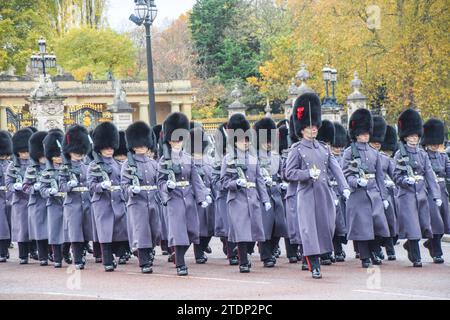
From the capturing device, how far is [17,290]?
11.1m

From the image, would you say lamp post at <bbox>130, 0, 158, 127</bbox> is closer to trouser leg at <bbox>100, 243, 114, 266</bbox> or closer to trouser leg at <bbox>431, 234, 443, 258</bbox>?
trouser leg at <bbox>100, 243, 114, 266</bbox>

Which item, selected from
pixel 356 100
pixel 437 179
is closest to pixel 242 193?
pixel 437 179

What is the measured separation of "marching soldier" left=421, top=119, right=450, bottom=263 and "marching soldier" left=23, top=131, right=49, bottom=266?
207 inches

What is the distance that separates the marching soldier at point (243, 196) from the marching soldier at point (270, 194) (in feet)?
1.05

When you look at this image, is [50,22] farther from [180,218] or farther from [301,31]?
[180,218]

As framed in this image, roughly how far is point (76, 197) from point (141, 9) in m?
7.43

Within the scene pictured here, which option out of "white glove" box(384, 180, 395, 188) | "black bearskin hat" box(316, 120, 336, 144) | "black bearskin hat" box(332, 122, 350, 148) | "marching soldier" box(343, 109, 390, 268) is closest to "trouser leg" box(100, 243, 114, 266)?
"marching soldier" box(343, 109, 390, 268)

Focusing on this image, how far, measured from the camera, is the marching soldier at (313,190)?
11.6 metres

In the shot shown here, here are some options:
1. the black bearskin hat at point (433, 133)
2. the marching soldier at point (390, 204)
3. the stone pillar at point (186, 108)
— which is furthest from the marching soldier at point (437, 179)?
the stone pillar at point (186, 108)

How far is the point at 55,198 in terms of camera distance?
13891mm

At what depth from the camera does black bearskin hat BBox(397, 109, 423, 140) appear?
13289 millimetres

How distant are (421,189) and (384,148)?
2366 millimetres

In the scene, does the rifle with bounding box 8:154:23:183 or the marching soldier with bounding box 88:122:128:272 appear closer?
the marching soldier with bounding box 88:122:128:272
